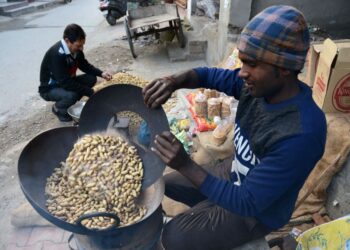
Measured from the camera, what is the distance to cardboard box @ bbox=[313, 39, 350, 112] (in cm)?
271

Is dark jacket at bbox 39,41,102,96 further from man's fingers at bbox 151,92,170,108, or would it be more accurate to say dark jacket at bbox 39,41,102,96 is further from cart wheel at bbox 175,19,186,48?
man's fingers at bbox 151,92,170,108

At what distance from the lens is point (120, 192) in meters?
1.94

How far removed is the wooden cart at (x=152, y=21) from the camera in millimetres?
6816

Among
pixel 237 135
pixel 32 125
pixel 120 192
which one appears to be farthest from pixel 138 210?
pixel 32 125

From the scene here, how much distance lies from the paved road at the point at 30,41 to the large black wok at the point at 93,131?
3.32 metres

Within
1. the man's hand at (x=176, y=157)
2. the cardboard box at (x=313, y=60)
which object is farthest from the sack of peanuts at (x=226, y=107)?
the man's hand at (x=176, y=157)

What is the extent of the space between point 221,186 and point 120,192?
2.12 feet

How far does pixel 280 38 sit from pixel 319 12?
3.60 m

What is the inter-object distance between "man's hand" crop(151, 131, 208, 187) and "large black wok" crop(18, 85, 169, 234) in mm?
370

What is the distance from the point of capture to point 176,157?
158 centimetres

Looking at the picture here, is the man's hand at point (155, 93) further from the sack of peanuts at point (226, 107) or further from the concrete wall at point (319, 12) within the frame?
the concrete wall at point (319, 12)

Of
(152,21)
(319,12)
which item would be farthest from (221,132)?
(152,21)

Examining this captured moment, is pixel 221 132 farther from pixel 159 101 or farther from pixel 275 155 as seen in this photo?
pixel 275 155

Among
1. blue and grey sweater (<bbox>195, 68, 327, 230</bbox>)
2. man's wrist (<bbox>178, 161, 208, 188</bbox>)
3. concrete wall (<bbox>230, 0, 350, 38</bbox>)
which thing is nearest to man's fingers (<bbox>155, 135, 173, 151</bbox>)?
man's wrist (<bbox>178, 161, 208, 188</bbox>)
